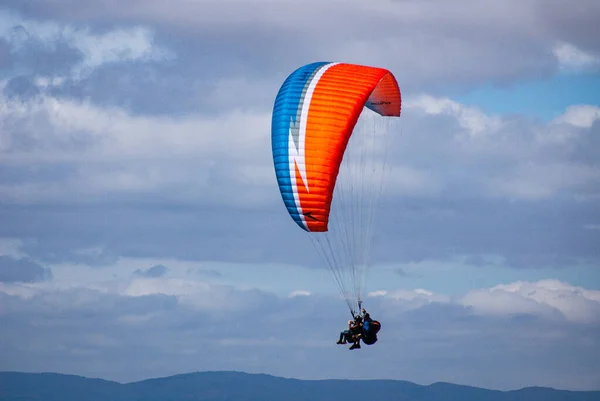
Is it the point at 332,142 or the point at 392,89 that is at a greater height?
the point at 392,89

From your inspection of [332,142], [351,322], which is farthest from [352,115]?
[351,322]

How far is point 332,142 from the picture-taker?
6097 cm

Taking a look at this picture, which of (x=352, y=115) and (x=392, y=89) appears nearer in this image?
(x=352, y=115)

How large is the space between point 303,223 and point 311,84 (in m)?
5.91

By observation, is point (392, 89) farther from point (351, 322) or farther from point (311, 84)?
point (351, 322)

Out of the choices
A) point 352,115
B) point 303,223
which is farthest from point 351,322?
point 352,115

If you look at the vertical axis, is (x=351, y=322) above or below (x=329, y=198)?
below

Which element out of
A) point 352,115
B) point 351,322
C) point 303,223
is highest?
point 352,115

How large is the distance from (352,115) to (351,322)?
8.61m

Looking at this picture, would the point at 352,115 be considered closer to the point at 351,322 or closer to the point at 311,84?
the point at 311,84

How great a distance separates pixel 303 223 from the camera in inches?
2408

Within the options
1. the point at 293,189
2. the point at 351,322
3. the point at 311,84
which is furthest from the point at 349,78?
the point at 351,322

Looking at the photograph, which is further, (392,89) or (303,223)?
(392,89)

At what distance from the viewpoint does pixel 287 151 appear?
6097cm
